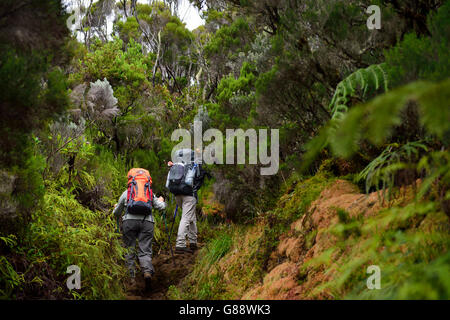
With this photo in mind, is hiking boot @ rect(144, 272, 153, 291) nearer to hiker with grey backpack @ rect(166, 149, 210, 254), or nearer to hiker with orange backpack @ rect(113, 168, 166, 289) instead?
hiker with orange backpack @ rect(113, 168, 166, 289)

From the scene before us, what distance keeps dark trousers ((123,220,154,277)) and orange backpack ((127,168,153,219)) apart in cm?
19

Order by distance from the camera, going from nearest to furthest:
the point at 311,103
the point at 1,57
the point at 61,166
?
1. the point at 1,57
2. the point at 311,103
3. the point at 61,166

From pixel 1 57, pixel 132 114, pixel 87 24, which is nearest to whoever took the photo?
pixel 1 57

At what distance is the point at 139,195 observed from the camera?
580 centimetres

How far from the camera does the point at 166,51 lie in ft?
73.3

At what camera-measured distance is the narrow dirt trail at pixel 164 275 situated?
5512mm

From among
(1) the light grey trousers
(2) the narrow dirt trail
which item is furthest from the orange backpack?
(1) the light grey trousers

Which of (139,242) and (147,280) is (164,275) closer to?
(147,280)

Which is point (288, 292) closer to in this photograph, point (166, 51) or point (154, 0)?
point (166, 51)

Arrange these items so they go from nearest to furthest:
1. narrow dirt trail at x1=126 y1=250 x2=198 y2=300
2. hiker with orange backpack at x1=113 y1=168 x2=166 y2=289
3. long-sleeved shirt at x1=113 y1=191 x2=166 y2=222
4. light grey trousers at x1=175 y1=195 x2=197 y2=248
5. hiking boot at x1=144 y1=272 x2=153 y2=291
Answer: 1. narrow dirt trail at x1=126 y1=250 x2=198 y2=300
2. hiking boot at x1=144 y1=272 x2=153 y2=291
3. hiker with orange backpack at x1=113 y1=168 x2=166 y2=289
4. long-sleeved shirt at x1=113 y1=191 x2=166 y2=222
5. light grey trousers at x1=175 y1=195 x2=197 y2=248

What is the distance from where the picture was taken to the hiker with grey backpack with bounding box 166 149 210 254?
7070 millimetres

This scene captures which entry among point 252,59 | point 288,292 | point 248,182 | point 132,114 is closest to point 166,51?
point 132,114

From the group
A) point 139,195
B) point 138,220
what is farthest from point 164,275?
point 139,195
